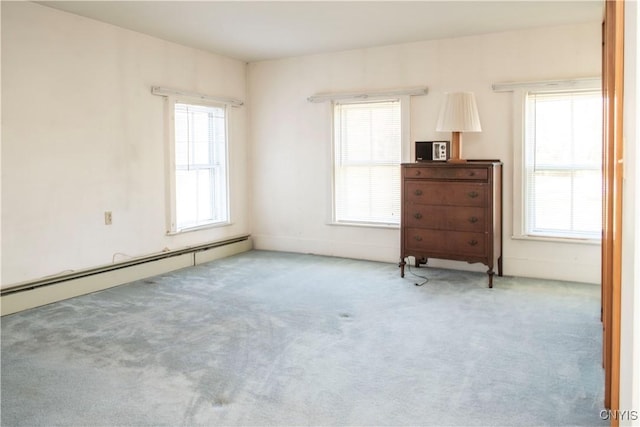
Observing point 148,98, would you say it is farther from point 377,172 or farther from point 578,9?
point 578,9

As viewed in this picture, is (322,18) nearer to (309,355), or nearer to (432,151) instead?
(432,151)

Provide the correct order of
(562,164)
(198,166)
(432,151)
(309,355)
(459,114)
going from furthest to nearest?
(198,166)
(432,151)
(562,164)
(459,114)
(309,355)

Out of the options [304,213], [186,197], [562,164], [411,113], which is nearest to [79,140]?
[186,197]

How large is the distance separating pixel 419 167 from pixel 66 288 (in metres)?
3.19

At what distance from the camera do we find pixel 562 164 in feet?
15.8

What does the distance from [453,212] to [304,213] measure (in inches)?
80.5

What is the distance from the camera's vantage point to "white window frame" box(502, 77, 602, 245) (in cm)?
473

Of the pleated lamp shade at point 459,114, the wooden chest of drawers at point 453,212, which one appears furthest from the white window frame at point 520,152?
the pleated lamp shade at point 459,114

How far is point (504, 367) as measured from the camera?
2.83 metres

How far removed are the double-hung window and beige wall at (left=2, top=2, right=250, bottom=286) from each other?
3.40m

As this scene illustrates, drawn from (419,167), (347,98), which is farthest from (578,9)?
(347,98)

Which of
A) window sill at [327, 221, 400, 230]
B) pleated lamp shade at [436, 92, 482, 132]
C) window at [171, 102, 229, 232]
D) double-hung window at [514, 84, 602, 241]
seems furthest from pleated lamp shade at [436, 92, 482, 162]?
window at [171, 102, 229, 232]

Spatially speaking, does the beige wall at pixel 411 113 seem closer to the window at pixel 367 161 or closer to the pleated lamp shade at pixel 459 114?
the window at pixel 367 161

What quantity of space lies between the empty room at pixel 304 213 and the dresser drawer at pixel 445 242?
0.06ft
